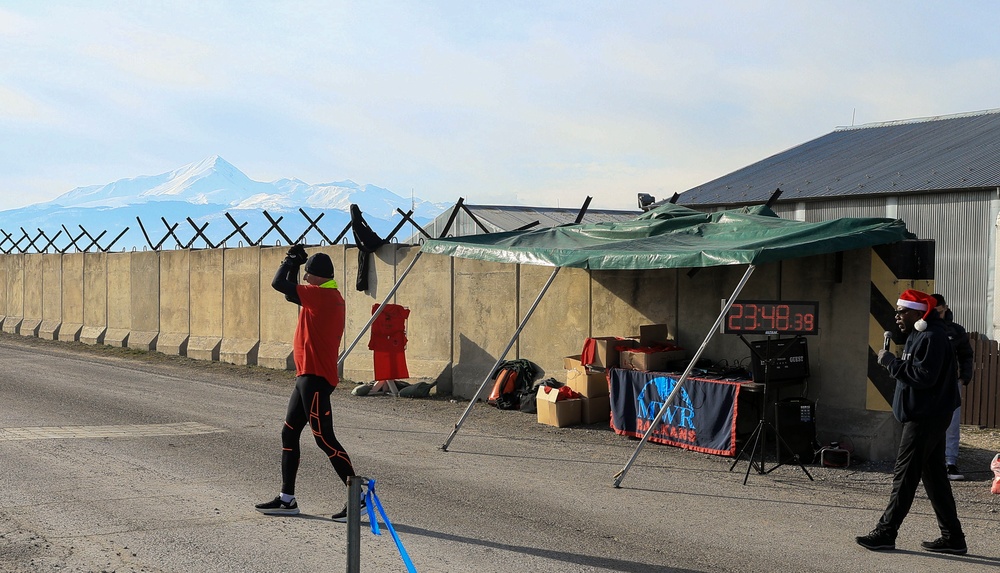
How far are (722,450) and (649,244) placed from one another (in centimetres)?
251

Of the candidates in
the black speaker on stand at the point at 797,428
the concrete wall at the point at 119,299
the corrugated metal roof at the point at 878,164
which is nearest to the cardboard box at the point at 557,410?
the black speaker on stand at the point at 797,428

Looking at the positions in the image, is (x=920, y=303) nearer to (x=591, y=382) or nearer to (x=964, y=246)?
(x=591, y=382)

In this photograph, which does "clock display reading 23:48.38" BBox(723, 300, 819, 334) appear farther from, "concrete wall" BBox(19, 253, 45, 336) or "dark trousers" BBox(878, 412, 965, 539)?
"concrete wall" BBox(19, 253, 45, 336)

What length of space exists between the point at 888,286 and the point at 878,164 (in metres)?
→ 12.5

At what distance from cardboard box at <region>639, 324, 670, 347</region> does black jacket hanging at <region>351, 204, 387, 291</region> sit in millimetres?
6053

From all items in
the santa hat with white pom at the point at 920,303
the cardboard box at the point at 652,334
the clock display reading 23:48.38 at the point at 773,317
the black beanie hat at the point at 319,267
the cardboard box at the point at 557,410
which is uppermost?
the black beanie hat at the point at 319,267

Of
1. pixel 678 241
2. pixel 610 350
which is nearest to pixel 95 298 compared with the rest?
pixel 610 350

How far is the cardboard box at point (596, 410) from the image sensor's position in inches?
474

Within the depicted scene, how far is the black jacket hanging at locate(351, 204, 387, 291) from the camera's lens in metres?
16.0

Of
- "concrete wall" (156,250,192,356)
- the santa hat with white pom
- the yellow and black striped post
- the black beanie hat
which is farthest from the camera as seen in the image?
"concrete wall" (156,250,192,356)

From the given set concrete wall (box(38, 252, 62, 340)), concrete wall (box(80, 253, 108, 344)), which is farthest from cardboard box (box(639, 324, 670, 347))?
concrete wall (box(38, 252, 62, 340))

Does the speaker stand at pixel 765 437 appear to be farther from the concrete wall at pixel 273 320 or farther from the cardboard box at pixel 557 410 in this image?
the concrete wall at pixel 273 320

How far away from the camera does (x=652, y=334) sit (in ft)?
39.0

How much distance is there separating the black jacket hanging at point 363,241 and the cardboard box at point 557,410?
5434mm
